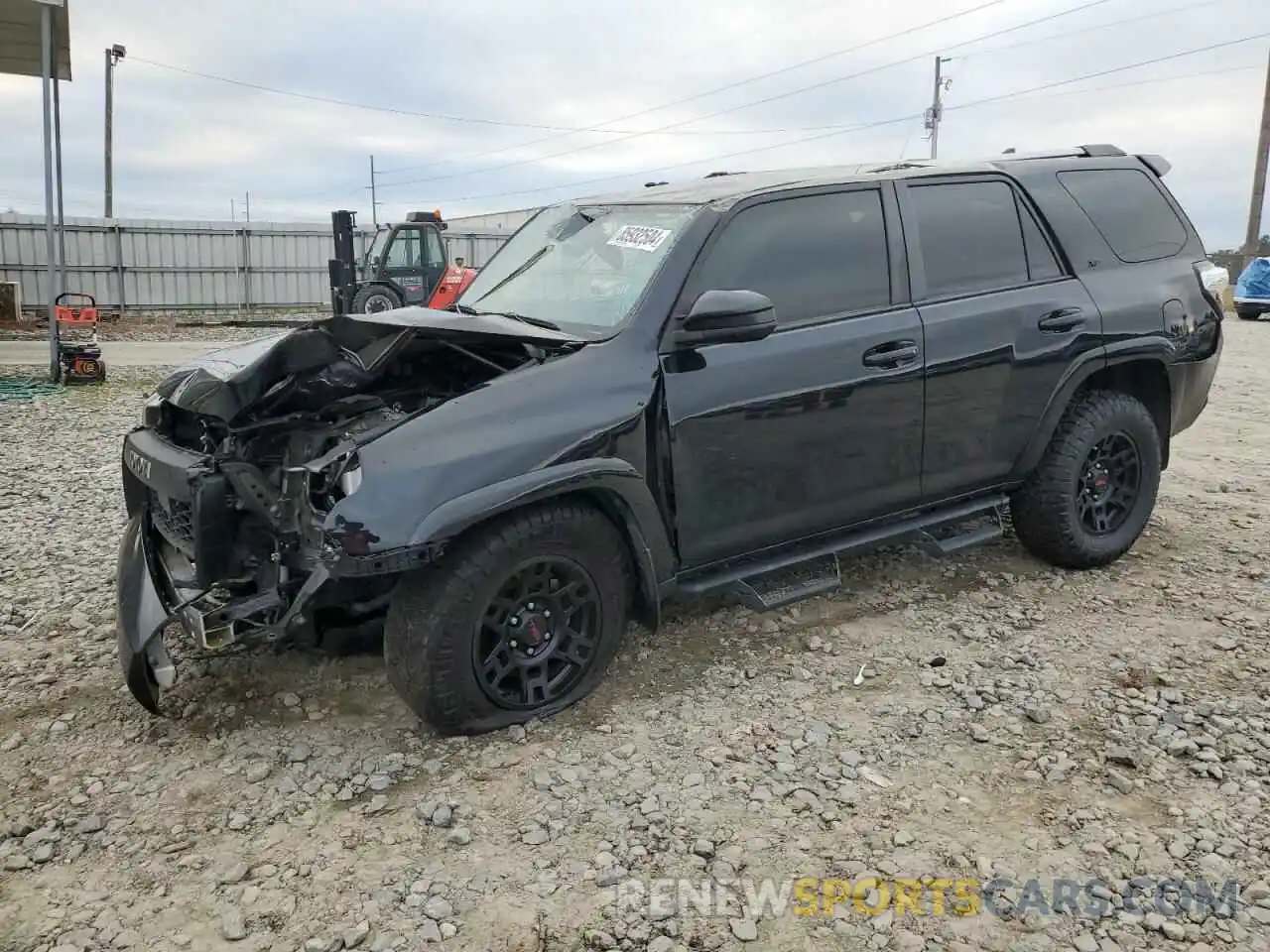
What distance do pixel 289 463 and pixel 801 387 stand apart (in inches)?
72.9

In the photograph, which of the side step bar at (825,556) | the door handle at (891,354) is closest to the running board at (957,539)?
the side step bar at (825,556)

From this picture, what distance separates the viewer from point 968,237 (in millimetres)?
4289

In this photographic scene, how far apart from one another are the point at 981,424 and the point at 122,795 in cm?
350

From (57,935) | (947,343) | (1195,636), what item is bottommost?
(57,935)

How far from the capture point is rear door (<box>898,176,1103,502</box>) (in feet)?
13.5

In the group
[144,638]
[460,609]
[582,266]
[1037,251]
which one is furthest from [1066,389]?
[144,638]

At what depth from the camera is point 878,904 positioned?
2.48 meters

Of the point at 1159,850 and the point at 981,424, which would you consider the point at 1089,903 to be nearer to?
the point at 1159,850

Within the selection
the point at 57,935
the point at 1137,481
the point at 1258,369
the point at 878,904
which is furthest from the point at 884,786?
the point at 1258,369

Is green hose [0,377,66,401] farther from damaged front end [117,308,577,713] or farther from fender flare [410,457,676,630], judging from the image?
fender flare [410,457,676,630]

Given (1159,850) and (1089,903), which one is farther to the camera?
(1159,850)

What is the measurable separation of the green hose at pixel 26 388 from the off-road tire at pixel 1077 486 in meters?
10.0

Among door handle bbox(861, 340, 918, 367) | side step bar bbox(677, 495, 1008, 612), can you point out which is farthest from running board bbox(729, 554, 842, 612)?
door handle bbox(861, 340, 918, 367)

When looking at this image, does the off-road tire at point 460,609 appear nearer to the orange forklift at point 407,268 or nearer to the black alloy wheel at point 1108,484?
the black alloy wheel at point 1108,484
